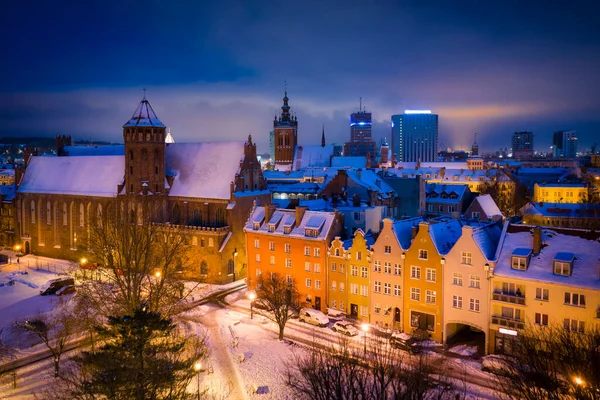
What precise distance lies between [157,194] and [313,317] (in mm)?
37635

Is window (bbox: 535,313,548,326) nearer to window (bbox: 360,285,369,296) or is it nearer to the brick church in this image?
window (bbox: 360,285,369,296)

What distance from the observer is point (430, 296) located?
47750 millimetres

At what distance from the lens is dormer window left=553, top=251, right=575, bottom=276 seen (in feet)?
132

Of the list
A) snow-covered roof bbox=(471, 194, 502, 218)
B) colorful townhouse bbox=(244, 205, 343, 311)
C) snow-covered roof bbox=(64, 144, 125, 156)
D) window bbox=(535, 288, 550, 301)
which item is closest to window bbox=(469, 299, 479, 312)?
window bbox=(535, 288, 550, 301)

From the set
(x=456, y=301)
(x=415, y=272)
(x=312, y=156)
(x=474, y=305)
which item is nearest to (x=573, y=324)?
(x=474, y=305)

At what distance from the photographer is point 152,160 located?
77.8 m

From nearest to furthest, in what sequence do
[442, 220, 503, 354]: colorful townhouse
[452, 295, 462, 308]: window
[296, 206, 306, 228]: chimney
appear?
[442, 220, 503, 354]: colorful townhouse
[452, 295, 462, 308]: window
[296, 206, 306, 228]: chimney

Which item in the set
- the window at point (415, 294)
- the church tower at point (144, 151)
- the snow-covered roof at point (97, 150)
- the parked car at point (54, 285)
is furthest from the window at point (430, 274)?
the snow-covered roof at point (97, 150)

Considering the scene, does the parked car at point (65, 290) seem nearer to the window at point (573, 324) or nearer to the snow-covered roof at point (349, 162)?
the window at point (573, 324)

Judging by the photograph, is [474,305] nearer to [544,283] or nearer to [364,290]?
[544,283]

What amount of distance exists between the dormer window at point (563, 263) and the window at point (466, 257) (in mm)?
6953

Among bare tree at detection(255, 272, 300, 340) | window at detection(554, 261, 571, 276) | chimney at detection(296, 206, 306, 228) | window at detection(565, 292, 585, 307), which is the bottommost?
bare tree at detection(255, 272, 300, 340)

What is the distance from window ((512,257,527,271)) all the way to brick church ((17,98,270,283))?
130 ft

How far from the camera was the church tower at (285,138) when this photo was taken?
6206 inches
